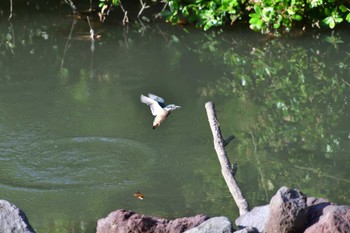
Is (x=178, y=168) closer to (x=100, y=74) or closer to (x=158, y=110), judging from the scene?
(x=158, y=110)

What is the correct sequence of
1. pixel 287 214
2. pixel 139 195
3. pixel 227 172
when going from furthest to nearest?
1. pixel 139 195
2. pixel 227 172
3. pixel 287 214

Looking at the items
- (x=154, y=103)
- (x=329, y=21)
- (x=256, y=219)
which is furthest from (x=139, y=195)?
(x=329, y=21)

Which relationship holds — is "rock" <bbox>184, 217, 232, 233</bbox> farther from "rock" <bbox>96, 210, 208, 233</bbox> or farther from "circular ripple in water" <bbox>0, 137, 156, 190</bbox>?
"circular ripple in water" <bbox>0, 137, 156, 190</bbox>

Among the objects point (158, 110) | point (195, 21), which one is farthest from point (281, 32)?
point (158, 110)

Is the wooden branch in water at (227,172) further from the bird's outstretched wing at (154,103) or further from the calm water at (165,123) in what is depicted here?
the calm water at (165,123)

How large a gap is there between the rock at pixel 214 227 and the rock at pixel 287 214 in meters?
0.22

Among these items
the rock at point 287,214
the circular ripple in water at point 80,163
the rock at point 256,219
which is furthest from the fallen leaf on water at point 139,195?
the rock at point 287,214

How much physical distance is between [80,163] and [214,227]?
2.98m

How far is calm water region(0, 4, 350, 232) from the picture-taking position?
19.7 ft

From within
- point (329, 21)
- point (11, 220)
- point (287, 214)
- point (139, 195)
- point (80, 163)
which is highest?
point (287, 214)

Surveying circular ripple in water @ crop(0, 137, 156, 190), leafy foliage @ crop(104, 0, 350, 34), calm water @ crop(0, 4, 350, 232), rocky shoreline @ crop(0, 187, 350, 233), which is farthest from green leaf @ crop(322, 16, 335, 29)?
rocky shoreline @ crop(0, 187, 350, 233)

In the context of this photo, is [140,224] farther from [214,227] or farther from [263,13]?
[263,13]

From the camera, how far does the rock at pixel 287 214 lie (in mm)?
3771

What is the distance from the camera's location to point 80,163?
260 inches
